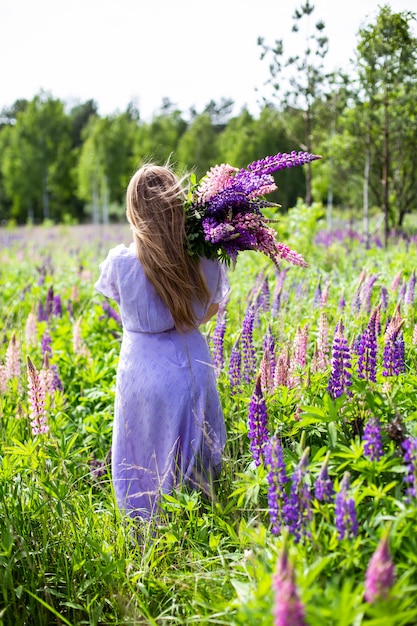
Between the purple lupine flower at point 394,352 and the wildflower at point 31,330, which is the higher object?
the purple lupine flower at point 394,352

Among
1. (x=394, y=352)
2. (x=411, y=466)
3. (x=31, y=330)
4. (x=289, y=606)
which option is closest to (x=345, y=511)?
(x=411, y=466)

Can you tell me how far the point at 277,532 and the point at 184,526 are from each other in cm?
78

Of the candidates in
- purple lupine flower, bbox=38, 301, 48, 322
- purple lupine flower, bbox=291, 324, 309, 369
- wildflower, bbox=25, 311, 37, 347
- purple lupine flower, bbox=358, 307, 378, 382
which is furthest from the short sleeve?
purple lupine flower, bbox=38, 301, 48, 322

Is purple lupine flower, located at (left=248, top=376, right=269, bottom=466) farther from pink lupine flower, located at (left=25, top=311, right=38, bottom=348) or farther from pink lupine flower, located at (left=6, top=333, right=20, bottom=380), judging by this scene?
pink lupine flower, located at (left=25, top=311, right=38, bottom=348)

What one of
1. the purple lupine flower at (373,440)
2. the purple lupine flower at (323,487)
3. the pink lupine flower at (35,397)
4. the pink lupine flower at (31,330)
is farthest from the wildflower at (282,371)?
the pink lupine flower at (31,330)

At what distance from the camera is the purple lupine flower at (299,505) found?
6.00ft

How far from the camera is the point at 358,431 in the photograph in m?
2.33

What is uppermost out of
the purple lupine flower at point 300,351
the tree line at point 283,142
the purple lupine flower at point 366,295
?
the tree line at point 283,142

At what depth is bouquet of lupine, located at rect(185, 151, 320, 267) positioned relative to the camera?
2.59m

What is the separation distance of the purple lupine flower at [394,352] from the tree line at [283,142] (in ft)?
4.71

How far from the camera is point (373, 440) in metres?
1.96

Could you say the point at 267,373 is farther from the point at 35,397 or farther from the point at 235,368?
the point at 35,397

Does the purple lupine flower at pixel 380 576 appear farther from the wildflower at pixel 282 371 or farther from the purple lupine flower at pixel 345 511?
the wildflower at pixel 282 371

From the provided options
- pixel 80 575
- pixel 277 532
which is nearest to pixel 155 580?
pixel 80 575
